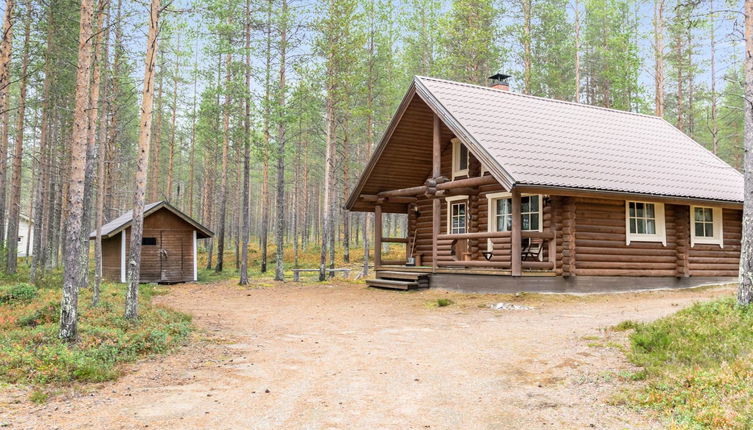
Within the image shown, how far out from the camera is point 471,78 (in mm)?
30703

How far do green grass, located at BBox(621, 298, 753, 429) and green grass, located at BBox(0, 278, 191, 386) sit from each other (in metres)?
6.53

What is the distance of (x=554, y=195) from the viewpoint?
15.5 metres

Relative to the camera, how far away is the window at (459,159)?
20297 millimetres

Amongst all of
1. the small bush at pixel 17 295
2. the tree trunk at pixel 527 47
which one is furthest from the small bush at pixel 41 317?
the tree trunk at pixel 527 47

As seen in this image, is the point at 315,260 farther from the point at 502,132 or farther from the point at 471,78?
the point at 502,132

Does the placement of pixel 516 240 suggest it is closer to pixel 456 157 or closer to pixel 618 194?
pixel 618 194

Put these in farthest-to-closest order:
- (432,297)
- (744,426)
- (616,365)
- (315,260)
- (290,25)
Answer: (315,260) → (290,25) → (432,297) → (616,365) → (744,426)

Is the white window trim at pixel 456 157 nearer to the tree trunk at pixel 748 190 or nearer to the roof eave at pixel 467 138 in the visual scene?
the roof eave at pixel 467 138

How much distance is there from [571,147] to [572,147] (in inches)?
2.1

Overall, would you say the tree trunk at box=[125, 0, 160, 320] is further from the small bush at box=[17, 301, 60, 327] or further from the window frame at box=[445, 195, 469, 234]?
the window frame at box=[445, 195, 469, 234]

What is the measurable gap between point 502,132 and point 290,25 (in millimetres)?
12218

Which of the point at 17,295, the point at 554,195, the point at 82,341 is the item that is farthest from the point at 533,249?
the point at 17,295

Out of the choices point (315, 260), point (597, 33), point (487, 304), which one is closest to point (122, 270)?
point (315, 260)

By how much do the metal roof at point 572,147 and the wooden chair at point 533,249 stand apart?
2.62m
